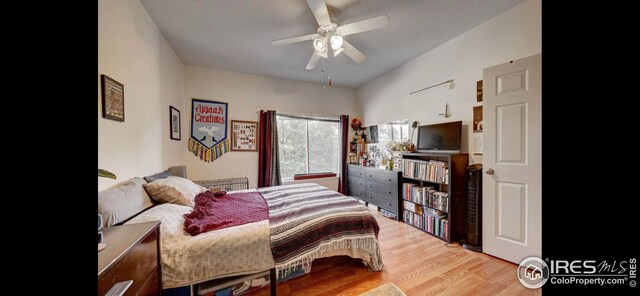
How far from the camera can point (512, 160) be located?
1857 mm

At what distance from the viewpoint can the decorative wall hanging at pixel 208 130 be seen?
125 inches

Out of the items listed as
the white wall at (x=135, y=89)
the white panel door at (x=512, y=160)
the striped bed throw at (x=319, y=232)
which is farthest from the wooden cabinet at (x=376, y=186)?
the white wall at (x=135, y=89)

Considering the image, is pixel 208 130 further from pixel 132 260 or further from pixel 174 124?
pixel 132 260

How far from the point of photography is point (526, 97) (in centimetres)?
177

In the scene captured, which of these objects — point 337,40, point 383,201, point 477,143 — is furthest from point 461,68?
point 383,201

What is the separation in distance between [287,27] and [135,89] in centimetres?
152

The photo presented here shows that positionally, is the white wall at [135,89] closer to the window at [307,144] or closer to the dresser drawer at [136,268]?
the dresser drawer at [136,268]

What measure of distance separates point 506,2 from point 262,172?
3.68 metres

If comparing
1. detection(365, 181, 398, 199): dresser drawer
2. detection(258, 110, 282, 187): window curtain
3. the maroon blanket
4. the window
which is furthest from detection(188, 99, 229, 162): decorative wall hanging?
detection(365, 181, 398, 199): dresser drawer

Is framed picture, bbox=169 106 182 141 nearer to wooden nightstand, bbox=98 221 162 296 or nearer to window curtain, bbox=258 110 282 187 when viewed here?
window curtain, bbox=258 110 282 187

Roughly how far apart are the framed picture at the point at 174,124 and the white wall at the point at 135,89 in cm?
10

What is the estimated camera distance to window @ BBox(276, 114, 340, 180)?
3838 millimetres

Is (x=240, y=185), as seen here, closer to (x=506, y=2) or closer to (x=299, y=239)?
(x=299, y=239)
